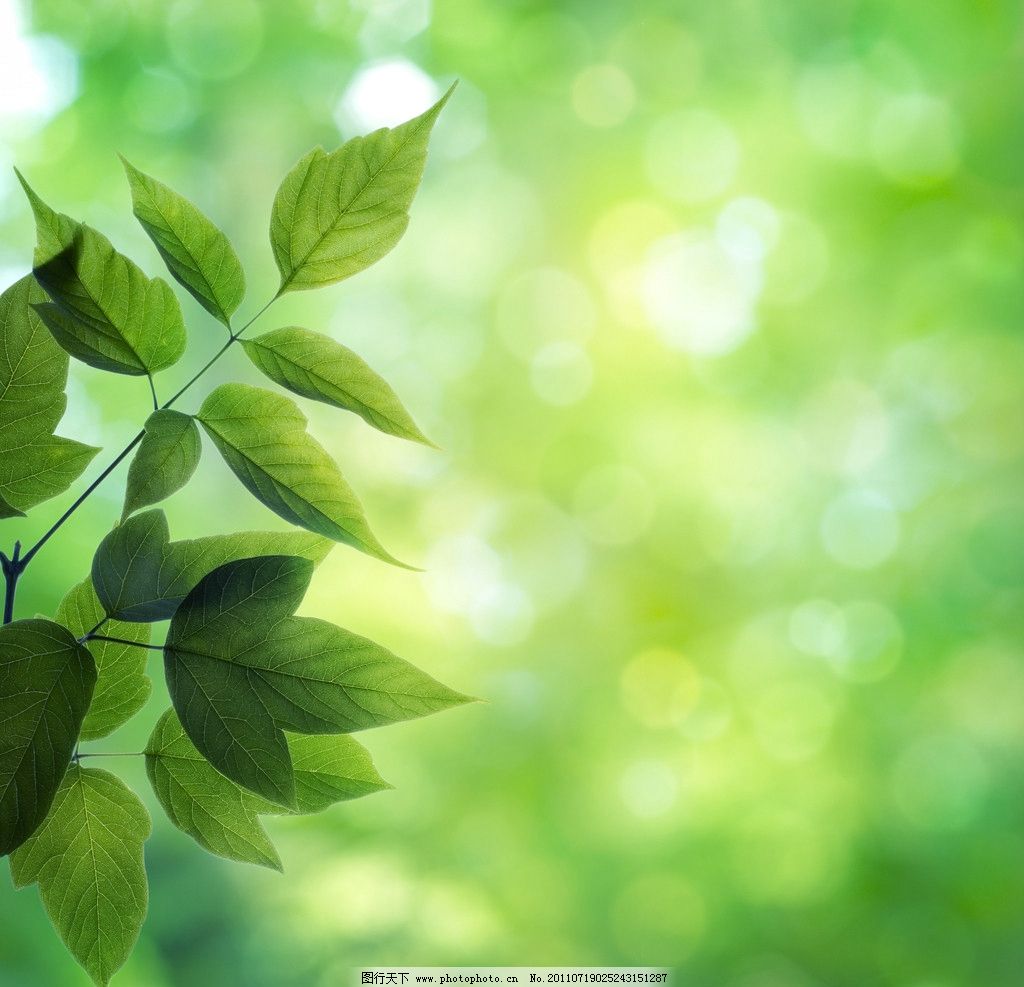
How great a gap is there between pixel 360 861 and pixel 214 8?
7.40 feet

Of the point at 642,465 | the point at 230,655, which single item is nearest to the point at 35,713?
the point at 230,655

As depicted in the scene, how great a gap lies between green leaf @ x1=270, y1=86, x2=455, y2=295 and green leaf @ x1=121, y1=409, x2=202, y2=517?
1.4 inches

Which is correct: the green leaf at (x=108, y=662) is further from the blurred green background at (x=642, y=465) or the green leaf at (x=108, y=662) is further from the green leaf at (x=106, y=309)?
the blurred green background at (x=642, y=465)

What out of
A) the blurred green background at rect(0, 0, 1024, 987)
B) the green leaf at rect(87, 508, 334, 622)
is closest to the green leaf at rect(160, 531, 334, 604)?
the green leaf at rect(87, 508, 334, 622)

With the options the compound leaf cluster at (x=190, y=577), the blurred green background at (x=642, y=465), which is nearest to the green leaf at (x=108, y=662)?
the compound leaf cluster at (x=190, y=577)

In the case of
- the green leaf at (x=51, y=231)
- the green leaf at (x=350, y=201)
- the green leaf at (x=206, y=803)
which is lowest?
the green leaf at (x=206, y=803)

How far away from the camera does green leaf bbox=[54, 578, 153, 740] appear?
17 cm

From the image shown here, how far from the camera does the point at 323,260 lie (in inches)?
6.9

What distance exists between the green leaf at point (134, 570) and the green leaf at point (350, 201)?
2.2 inches

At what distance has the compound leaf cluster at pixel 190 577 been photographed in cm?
14

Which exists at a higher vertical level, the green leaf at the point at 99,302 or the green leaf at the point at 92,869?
the green leaf at the point at 99,302

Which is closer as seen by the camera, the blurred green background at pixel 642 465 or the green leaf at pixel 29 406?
the green leaf at pixel 29 406

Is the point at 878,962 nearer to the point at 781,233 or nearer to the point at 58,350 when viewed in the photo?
the point at 781,233

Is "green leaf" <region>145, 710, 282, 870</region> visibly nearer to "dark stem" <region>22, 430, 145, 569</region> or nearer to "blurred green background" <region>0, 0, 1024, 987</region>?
"dark stem" <region>22, 430, 145, 569</region>
